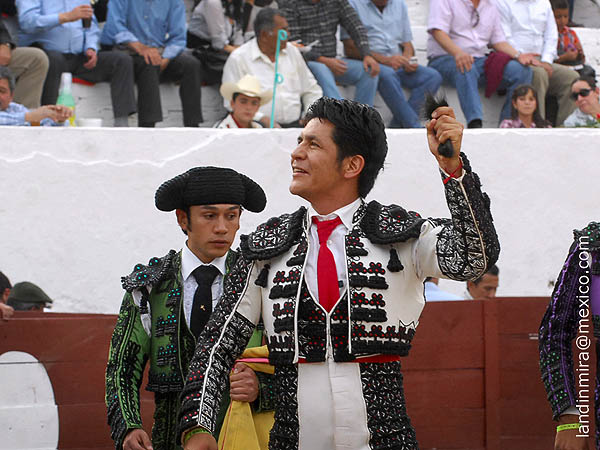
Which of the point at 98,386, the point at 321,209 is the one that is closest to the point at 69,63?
the point at 98,386

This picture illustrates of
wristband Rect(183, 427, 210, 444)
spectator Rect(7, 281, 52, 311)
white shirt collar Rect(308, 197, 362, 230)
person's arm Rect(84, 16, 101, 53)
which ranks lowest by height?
spectator Rect(7, 281, 52, 311)

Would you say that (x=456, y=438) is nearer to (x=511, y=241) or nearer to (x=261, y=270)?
(x=511, y=241)

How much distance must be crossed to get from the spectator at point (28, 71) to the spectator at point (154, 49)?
62 cm

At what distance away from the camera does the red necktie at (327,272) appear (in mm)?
2188

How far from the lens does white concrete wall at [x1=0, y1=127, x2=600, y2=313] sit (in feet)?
17.5

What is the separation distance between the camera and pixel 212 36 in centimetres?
679

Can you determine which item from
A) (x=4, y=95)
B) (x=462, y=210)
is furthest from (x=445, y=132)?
(x=4, y=95)

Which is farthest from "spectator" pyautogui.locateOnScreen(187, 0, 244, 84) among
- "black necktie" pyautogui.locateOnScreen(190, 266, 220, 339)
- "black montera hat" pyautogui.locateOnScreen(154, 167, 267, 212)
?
"black necktie" pyautogui.locateOnScreen(190, 266, 220, 339)

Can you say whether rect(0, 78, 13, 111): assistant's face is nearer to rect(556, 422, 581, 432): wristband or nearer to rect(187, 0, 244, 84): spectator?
rect(187, 0, 244, 84): spectator

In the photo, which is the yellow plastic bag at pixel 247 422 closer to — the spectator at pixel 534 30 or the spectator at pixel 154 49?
the spectator at pixel 154 49

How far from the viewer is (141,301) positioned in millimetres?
2822

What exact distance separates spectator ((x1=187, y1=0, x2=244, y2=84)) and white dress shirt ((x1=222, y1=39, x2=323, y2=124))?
0.27 meters

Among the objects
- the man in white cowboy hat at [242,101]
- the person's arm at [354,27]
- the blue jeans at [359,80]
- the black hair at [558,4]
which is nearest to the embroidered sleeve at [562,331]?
the man in white cowboy hat at [242,101]

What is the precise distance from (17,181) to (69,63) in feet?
4.17
